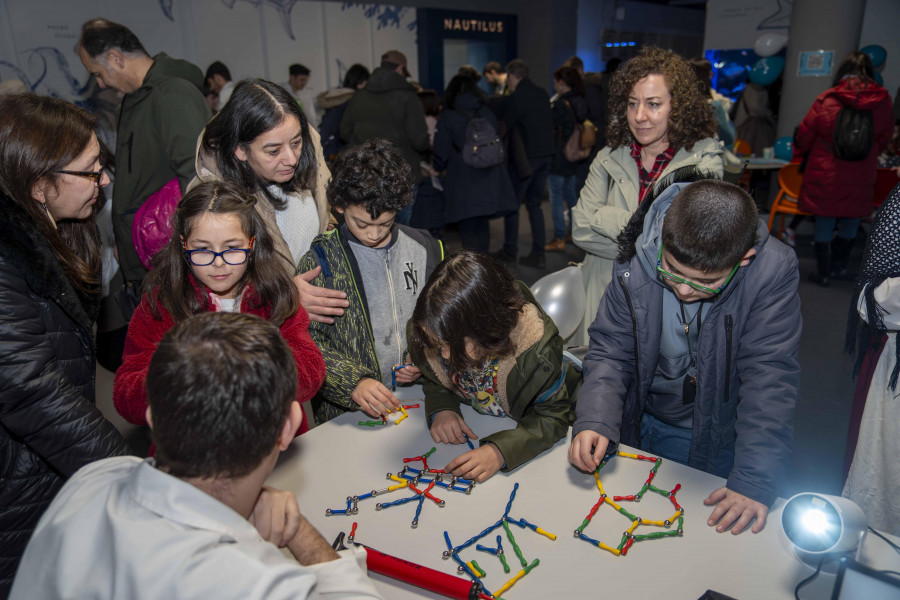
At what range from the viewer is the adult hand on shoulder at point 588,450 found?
153cm

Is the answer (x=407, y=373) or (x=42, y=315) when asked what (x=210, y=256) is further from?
(x=407, y=373)

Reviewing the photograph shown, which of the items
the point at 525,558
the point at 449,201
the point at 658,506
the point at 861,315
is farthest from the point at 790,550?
the point at 449,201

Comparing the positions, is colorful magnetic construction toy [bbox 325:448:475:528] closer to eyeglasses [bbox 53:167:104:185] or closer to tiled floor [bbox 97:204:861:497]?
eyeglasses [bbox 53:167:104:185]

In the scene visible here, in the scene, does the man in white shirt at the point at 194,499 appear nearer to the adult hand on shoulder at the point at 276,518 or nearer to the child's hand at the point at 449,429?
the adult hand on shoulder at the point at 276,518

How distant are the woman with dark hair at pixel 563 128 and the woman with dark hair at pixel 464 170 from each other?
150 cm

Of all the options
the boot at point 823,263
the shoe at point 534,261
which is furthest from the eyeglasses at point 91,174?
the boot at point 823,263

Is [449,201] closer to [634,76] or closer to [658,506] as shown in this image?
[634,76]

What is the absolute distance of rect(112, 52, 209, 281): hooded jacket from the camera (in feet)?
9.47

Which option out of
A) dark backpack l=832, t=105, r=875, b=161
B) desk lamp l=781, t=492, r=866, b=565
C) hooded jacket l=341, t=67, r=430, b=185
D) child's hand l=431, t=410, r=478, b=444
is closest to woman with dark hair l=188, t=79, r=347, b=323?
child's hand l=431, t=410, r=478, b=444

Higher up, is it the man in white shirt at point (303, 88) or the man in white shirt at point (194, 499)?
the man in white shirt at point (303, 88)

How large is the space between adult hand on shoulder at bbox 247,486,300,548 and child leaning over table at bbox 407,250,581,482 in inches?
19.9

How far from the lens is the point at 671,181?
1.80 meters

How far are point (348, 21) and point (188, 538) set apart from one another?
927cm

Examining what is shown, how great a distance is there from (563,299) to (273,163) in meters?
1.30
